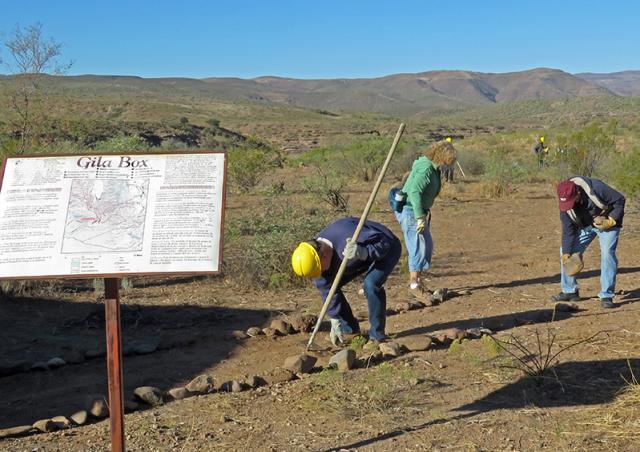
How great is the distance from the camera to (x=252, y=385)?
5895 millimetres

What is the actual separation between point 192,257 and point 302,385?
1908mm

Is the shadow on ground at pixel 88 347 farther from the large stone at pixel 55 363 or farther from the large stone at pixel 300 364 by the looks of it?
the large stone at pixel 300 364

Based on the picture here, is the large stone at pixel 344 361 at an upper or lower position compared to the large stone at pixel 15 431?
upper

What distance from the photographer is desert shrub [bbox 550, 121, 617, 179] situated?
1975 centimetres

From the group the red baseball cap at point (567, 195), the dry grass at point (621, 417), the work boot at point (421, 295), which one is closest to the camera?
the dry grass at point (621, 417)

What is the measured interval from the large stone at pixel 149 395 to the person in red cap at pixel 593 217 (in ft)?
13.6

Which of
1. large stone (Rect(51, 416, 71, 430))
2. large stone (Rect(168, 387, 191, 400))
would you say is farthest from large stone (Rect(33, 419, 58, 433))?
large stone (Rect(168, 387, 191, 400))

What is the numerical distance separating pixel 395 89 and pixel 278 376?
167 metres

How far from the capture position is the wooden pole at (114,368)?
433 cm

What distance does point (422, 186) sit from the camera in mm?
8547

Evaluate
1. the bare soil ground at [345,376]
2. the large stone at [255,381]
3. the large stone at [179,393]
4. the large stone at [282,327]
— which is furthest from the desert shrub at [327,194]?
the large stone at [179,393]

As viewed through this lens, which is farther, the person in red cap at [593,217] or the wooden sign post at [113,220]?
the person in red cap at [593,217]

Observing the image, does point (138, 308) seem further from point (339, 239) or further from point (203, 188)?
point (203, 188)

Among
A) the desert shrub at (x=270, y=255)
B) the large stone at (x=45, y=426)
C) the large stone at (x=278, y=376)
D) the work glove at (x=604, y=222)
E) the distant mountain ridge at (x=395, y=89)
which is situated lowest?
the large stone at (x=45, y=426)
